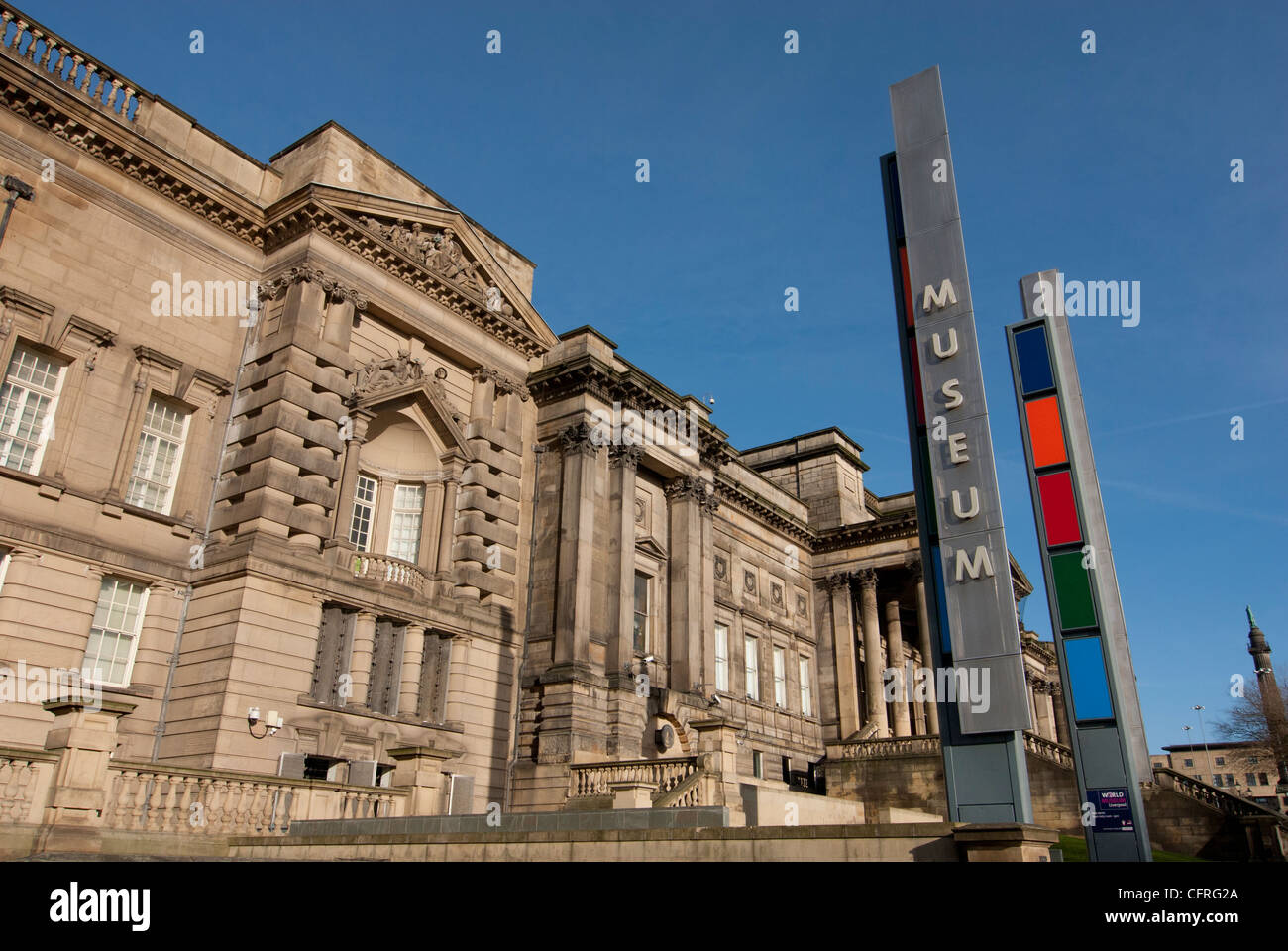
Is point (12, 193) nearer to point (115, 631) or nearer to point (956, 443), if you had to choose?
point (115, 631)

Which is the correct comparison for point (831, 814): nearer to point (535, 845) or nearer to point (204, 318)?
point (535, 845)

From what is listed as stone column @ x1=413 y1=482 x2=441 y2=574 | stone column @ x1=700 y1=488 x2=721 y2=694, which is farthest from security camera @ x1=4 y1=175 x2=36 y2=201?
stone column @ x1=700 y1=488 x2=721 y2=694

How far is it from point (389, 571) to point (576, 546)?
→ 642 cm

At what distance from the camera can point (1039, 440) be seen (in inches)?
588

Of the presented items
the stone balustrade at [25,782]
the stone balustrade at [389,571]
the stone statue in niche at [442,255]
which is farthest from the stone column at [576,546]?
the stone balustrade at [25,782]

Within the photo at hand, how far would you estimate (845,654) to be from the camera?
46844 millimetres

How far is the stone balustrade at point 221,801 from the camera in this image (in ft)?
50.3

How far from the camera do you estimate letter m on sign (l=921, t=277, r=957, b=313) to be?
601 inches

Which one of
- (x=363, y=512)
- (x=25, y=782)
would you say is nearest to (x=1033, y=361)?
(x=25, y=782)

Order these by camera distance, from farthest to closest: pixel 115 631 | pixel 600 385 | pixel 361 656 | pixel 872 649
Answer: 1. pixel 872 649
2. pixel 600 385
3. pixel 361 656
4. pixel 115 631

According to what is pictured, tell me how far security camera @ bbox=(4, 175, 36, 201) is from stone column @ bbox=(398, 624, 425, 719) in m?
14.1

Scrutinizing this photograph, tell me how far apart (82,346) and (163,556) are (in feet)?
17.5

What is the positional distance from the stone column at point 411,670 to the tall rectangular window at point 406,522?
2.50 m

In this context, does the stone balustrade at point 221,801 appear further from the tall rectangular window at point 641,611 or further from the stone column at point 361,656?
the tall rectangular window at point 641,611
